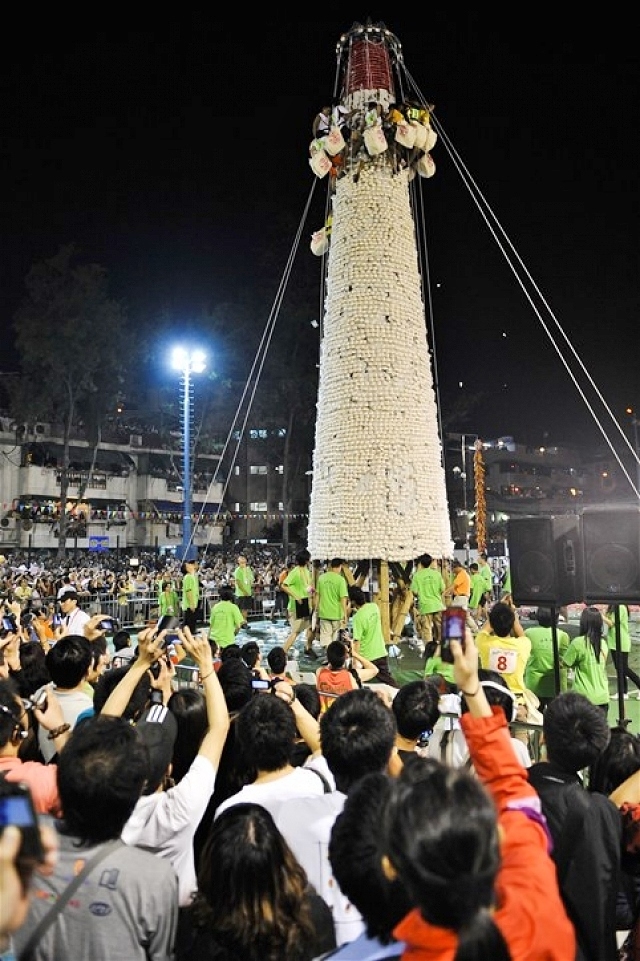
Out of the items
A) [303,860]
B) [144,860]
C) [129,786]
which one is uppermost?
[129,786]

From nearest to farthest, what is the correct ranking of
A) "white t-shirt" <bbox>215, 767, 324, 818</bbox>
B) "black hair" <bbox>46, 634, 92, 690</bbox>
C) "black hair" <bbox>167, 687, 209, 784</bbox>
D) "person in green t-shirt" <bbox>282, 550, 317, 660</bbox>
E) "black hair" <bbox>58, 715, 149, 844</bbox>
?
"black hair" <bbox>58, 715, 149, 844</bbox>, "white t-shirt" <bbox>215, 767, 324, 818</bbox>, "black hair" <bbox>167, 687, 209, 784</bbox>, "black hair" <bbox>46, 634, 92, 690</bbox>, "person in green t-shirt" <bbox>282, 550, 317, 660</bbox>

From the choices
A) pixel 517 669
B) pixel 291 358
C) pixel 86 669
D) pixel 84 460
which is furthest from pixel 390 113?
pixel 84 460

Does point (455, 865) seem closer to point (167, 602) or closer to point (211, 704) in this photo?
point (211, 704)

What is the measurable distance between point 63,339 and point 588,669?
29.7 metres

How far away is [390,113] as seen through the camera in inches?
564

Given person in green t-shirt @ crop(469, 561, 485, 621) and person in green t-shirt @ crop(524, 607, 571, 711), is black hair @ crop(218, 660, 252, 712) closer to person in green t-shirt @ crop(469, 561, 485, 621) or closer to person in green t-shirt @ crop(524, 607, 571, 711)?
person in green t-shirt @ crop(524, 607, 571, 711)

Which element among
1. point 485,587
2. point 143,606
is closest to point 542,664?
point 485,587

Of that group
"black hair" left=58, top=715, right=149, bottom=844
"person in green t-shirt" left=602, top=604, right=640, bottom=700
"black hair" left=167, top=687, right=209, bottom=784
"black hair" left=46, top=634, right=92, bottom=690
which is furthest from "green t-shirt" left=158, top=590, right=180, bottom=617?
"black hair" left=58, top=715, right=149, bottom=844

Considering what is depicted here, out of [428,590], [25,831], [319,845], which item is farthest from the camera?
[428,590]

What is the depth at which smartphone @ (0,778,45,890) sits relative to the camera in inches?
53.5

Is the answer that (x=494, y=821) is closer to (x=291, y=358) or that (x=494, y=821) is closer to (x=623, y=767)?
(x=623, y=767)

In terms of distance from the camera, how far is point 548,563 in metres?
6.21

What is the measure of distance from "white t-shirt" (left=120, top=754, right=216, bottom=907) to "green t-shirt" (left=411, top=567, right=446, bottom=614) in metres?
10.4

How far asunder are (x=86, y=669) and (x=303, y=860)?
2.61 meters
